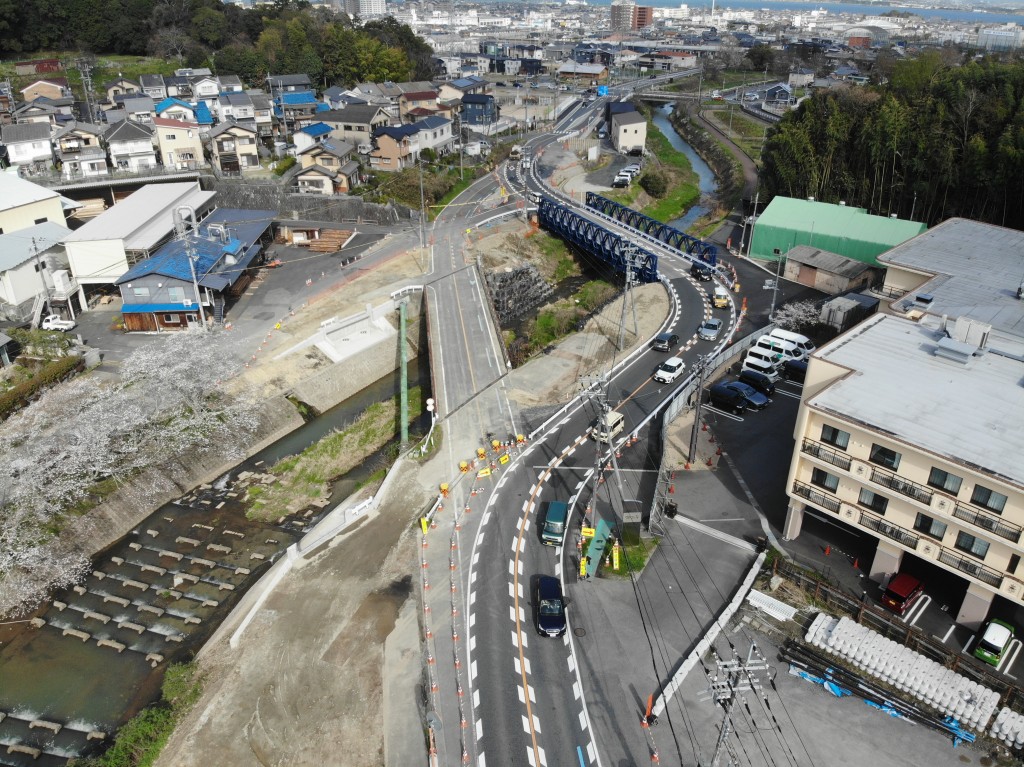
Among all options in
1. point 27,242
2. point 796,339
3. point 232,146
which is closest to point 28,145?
point 232,146

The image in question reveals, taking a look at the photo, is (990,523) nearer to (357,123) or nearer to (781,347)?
(781,347)

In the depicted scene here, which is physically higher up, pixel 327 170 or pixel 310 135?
pixel 310 135

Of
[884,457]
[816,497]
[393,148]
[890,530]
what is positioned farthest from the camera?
[393,148]

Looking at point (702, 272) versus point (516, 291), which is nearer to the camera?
point (702, 272)

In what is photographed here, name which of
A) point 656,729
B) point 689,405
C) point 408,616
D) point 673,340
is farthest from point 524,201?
point 656,729

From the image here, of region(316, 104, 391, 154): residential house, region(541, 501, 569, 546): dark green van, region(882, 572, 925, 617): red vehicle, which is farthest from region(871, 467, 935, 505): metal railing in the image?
region(316, 104, 391, 154): residential house

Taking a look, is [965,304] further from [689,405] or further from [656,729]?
[656,729]
